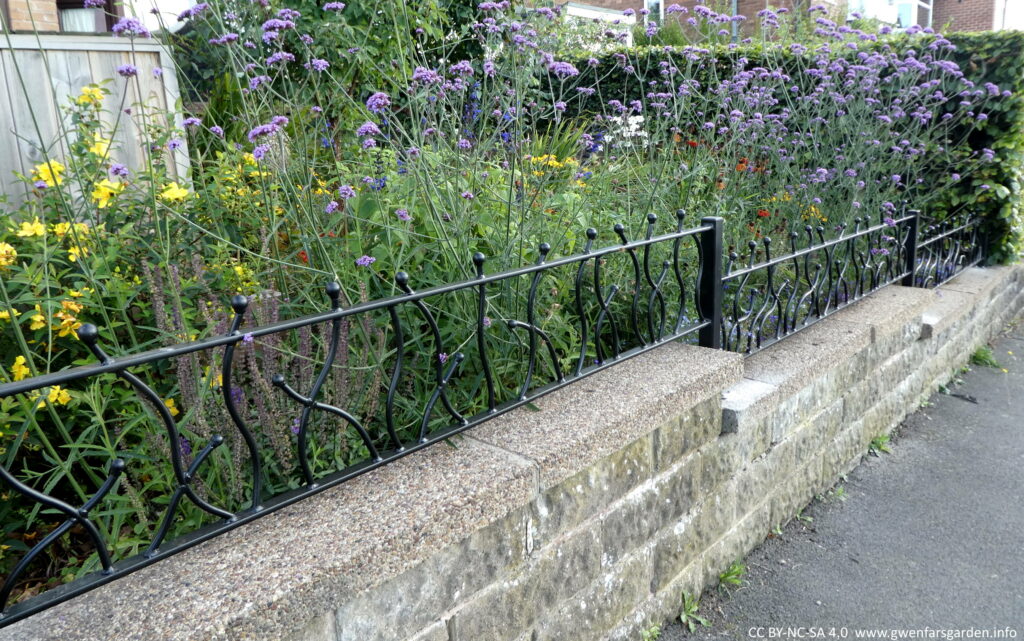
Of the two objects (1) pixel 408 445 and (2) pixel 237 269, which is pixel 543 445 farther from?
(2) pixel 237 269

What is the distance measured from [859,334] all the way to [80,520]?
3.19 meters

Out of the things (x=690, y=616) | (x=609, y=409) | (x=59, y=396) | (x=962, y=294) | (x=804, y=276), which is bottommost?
(x=690, y=616)

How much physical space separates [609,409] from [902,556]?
61.5 inches

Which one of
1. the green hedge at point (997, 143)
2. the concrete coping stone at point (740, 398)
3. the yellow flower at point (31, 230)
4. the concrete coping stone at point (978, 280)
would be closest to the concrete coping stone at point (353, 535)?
the concrete coping stone at point (740, 398)

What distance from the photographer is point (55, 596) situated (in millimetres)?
1402

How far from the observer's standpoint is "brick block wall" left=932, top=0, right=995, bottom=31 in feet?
63.6

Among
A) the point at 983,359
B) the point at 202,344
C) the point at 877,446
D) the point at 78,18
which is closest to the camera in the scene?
the point at 202,344

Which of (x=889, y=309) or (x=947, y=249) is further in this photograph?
(x=947, y=249)

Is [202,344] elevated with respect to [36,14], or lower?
lower

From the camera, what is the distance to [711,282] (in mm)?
2930

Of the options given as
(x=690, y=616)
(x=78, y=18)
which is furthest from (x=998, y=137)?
(x=78, y=18)

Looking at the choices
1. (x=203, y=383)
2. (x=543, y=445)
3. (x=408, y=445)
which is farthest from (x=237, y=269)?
(x=543, y=445)

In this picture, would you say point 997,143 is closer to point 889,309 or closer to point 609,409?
point 889,309

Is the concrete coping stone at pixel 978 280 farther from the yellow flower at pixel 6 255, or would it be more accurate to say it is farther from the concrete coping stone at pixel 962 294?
the yellow flower at pixel 6 255
